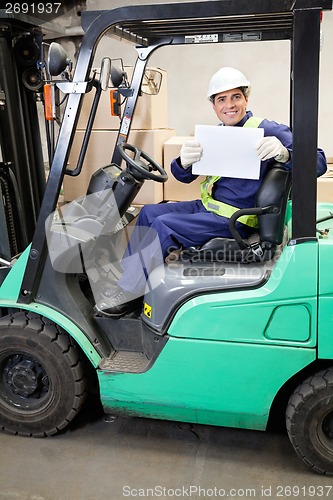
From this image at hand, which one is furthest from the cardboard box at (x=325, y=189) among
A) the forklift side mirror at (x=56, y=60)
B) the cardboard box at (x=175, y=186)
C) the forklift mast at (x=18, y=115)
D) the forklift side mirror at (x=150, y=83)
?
the forklift side mirror at (x=56, y=60)

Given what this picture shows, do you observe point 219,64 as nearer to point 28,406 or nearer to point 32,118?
point 32,118

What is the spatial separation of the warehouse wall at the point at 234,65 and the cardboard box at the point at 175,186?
296cm

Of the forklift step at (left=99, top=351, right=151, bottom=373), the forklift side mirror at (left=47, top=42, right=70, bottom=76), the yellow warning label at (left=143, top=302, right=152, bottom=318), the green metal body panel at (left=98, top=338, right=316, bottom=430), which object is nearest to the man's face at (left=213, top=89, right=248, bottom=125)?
the forklift side mirror at (left=47, top=42, right=70, bottom=76)

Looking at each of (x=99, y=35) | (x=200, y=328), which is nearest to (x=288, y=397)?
(x=200, y=328)

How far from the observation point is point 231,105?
256 cm

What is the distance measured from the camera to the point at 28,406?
277 cm

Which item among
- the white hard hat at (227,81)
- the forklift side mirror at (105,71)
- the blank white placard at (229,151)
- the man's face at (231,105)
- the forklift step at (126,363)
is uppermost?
the forklift side mirror at (105,71)

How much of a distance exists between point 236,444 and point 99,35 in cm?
214

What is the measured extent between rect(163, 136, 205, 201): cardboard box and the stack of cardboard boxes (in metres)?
0.06

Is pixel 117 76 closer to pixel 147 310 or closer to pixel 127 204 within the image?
pixel 127 204

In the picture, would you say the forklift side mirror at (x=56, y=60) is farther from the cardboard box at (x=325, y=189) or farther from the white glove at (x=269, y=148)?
the cardboard box at (x=325, y=189)

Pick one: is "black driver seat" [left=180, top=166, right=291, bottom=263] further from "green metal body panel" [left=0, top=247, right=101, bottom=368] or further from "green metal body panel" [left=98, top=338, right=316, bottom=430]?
"green metal body panel" [left=0, top=247, right=101, bottom=368]

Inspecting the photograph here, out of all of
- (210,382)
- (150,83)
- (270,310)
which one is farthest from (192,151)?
(150,83)

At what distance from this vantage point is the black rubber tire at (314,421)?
234cm
